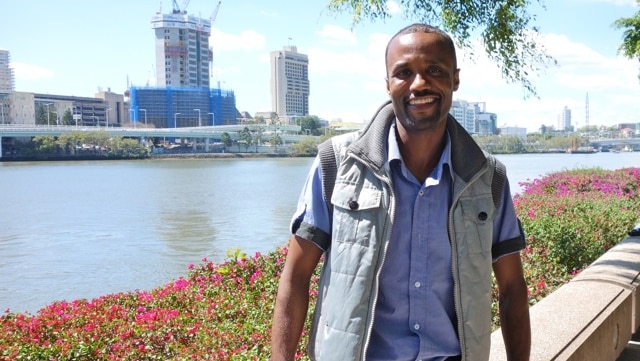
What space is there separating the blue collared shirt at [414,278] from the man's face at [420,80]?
0.34ft

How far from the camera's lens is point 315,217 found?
166 centimetres

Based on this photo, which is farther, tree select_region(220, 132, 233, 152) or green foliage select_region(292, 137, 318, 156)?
tree select_region(220, 132, 233, 152)

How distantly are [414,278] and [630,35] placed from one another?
13.8 metres

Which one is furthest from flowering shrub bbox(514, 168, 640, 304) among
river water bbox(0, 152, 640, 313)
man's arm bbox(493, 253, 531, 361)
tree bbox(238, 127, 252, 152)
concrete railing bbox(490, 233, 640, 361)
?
tree bbox(238, 127, 252, 152)

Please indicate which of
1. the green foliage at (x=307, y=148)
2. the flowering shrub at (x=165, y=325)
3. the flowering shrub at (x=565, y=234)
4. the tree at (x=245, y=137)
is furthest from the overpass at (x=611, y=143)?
the flowering shrub at (x=165, y=325)

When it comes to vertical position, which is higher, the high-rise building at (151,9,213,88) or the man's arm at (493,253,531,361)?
the high-rise building at (151,9,213,88)

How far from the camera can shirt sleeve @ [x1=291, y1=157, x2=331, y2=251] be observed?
1662 mm

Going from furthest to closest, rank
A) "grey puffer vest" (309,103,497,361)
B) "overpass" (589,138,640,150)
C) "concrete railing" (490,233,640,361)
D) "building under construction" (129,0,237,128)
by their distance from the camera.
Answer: "building under construction" (129,0,237,128), "overpass" (589,138,640,150), "concrete railing" (490,233,640,361), "grey puffer vest" (309,103,497,361)

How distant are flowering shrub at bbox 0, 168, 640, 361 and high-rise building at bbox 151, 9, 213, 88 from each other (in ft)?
564

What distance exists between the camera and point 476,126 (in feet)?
502

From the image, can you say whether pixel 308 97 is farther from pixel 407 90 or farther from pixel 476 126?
pixel 407 90

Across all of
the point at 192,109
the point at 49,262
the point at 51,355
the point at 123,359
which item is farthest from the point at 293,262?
the point at 192,109

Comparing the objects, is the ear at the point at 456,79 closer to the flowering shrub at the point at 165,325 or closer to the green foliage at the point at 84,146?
the flowering shrub at the point at 165,325

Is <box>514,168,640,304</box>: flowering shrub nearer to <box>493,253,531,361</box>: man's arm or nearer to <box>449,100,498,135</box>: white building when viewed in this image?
<box>493,253,531,361</box>: man's arm
